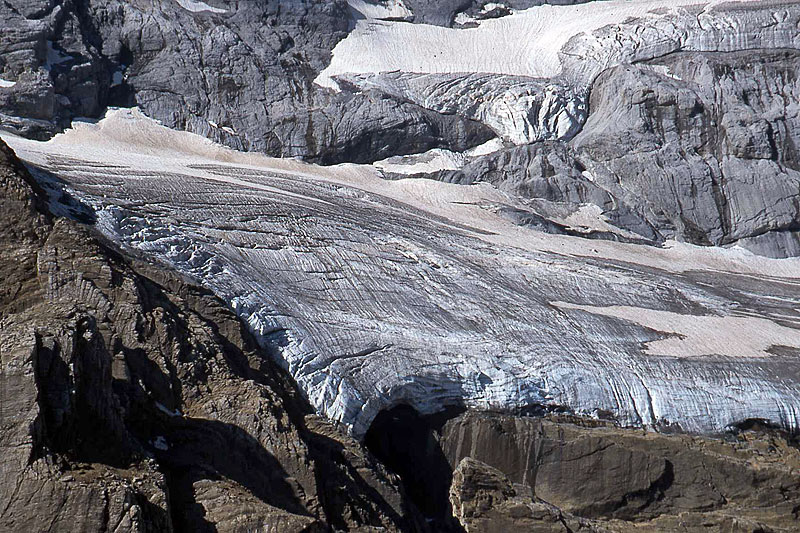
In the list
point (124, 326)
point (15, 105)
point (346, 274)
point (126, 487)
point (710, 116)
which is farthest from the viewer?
point (710, 116)

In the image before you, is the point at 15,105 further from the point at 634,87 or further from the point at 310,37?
the point at 634,87

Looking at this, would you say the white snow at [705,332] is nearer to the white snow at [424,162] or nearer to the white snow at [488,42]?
the white snow at [424,162]

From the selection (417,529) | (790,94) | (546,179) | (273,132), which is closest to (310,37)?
(273,132)

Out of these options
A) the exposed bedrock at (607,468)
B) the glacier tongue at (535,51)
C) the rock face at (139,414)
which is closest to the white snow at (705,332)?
the exposed bedrock at (607,468)

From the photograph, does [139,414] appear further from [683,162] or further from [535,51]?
[535,51]

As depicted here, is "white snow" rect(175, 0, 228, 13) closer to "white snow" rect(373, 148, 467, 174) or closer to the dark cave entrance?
"white snow" rect(373, 148, 467, 174)

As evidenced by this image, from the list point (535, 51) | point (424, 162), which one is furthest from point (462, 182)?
point (535, 51)

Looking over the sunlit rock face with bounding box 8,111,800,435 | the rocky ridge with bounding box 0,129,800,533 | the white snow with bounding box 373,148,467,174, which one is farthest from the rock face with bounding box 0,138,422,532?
the white snow with bounding box 373,148,467,174
